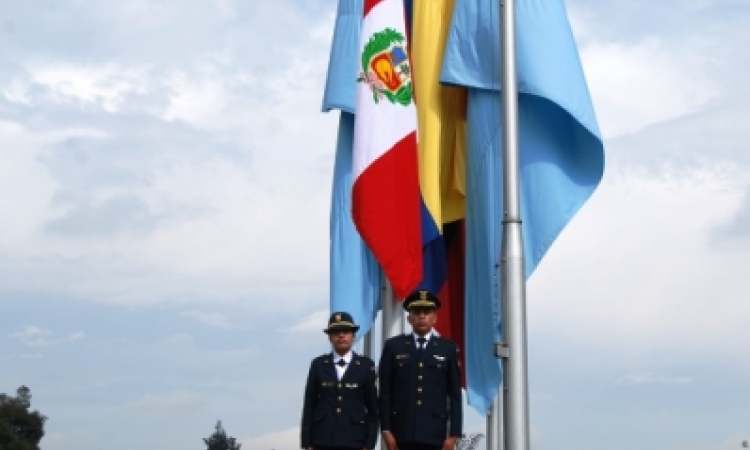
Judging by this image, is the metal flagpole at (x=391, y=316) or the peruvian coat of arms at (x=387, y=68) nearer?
the peruvian coat of arms at (x=387, y=68)

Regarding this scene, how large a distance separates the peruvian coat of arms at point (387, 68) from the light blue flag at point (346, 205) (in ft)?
2.23

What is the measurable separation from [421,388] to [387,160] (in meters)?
3.00

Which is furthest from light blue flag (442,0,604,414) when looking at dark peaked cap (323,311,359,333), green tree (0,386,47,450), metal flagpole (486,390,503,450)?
green tree (0,386,47,450)

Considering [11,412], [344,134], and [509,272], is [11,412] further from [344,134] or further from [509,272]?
[509,272]

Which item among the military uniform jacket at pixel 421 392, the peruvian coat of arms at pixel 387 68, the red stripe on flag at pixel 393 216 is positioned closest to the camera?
the military uniform jacket at pixel 421 392

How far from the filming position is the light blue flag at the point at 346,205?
1122cm

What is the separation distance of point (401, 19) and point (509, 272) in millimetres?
3296

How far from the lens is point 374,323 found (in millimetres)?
11445

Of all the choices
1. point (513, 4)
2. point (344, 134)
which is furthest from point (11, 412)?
point (513, 4)

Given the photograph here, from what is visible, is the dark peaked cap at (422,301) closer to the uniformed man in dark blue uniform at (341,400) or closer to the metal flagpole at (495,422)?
the uniformed man in dark blue uniform at (341,400)

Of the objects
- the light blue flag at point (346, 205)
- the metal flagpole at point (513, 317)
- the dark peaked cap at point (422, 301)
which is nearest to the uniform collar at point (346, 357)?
the dark peaked cap at point (422, 301)

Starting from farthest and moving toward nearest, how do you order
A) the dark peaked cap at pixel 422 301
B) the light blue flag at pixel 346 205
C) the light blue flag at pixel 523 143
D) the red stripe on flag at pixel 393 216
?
the light blue flag at pixel 346 205 < the red stripe on flag at pixel 393 216 < the light blue flag at pixel 523 143 < the dark peaked cap at pixel 422 301

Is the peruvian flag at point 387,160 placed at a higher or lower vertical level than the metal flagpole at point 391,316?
higher

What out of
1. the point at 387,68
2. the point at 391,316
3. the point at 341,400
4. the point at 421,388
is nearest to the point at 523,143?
the point at 387,68
